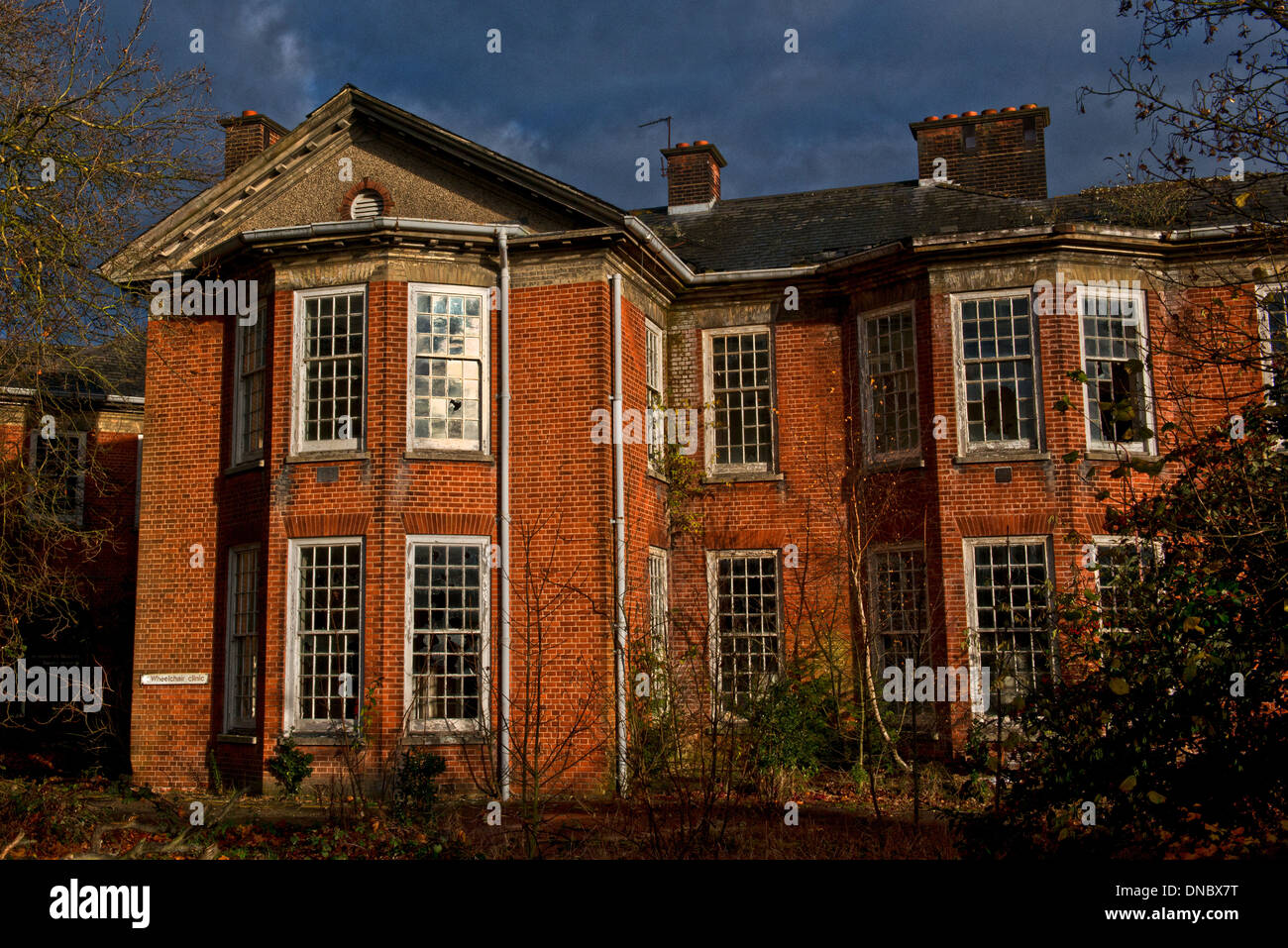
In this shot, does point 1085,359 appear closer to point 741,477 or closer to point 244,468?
point 741,477

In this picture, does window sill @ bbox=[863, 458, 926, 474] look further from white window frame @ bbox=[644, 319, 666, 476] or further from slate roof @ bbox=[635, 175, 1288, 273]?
slate roof @ bbox=[635, 175, 1288, 273]

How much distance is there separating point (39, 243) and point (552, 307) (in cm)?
651

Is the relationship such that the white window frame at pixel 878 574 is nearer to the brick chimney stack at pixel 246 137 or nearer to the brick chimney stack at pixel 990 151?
the brick chimney stack at pixel 990 151

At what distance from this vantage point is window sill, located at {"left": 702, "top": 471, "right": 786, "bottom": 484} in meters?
18.0

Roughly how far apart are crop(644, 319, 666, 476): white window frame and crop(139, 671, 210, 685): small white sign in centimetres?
726

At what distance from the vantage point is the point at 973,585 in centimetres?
1612

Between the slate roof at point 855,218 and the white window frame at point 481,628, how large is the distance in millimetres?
6490

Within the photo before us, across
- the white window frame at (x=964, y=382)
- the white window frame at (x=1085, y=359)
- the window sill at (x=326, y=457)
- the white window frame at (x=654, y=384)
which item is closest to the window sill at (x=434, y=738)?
the window sill at (x=326, y=457)

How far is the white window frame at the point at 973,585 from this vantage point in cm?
1568

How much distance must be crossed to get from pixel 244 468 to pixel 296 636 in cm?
269

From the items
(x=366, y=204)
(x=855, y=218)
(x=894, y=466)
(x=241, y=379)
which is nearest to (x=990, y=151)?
(x=855, y=218)

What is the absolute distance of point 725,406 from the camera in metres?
18.6
